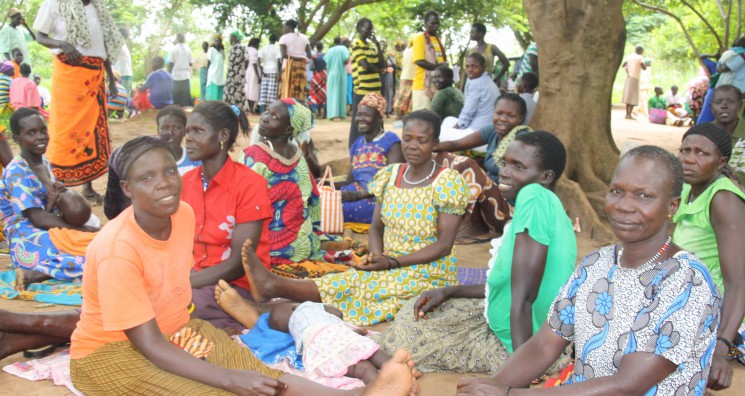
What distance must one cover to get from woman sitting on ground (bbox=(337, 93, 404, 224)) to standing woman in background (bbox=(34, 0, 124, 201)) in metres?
2.33

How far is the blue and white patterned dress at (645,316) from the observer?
73.0 inches

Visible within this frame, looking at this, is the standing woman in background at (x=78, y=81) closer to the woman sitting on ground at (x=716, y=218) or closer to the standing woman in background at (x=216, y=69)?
the woman sitting on ground at (x=716, y=218)

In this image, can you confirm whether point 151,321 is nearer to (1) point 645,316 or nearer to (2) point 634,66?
(1) point 645,316

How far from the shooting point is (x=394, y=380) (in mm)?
2424

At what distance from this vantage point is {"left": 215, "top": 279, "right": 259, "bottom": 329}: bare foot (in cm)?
343

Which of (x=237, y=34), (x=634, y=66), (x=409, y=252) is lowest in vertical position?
(x=409, y=252)

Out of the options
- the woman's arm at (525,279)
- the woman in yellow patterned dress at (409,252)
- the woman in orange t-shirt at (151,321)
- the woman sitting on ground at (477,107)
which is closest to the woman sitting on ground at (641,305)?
the woman's arm at (525,279)

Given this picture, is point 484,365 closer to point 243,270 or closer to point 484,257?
point 243,270

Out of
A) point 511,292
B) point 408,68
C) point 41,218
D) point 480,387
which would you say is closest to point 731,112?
point 511,292

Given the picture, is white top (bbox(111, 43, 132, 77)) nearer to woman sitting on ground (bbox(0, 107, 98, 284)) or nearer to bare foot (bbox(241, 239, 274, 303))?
woman sitting on ground (bbox(0, 107, 98, 284))

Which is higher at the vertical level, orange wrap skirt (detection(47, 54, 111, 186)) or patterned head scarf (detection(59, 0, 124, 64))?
patterned head scarf (detection(59, 0, 124, 64))

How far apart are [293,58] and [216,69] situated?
10.2 ft

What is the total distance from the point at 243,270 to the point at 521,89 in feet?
16.5

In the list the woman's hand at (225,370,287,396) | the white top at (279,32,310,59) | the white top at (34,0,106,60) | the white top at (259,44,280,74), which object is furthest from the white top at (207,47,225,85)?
the woman's hand at (225,370,287,396)
